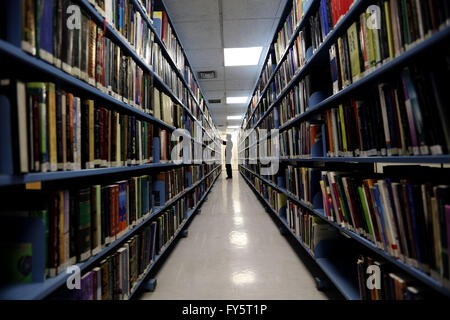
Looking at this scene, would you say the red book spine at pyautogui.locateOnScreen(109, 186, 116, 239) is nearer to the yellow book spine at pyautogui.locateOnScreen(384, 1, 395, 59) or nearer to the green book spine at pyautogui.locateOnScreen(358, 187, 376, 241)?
the green book spine at pyautogui.locateOnScreen(358, 187, 376, 241)

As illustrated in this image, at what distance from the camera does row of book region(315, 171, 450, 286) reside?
25.3 inches

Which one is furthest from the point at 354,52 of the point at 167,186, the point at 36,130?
the point at 167,186

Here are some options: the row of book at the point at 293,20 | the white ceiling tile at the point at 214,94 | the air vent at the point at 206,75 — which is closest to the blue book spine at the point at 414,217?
the row of book at the point at 293,20

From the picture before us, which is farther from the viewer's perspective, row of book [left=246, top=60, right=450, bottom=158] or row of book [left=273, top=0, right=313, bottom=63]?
row of book [left=273, top=0, right=313, bottom=63]

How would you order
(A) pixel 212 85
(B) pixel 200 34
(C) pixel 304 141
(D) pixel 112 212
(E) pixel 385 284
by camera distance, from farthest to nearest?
(A) pixel 212 85 < (B) pixel 200 34 < (C) pixel 304 141 < (D) pixel 112 212 < (E) pixel 385 284

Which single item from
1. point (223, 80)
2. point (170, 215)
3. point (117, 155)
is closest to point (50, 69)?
point (117, 155)

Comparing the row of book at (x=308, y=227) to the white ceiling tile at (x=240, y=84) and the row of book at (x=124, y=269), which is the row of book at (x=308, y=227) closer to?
the row of book at (x=124, y=269)

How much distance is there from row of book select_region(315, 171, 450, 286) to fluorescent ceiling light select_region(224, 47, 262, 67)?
126 inches

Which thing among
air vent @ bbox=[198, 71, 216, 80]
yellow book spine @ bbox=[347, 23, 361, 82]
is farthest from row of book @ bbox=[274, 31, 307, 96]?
air vent @ bbox=[198, 71, 216, 80]

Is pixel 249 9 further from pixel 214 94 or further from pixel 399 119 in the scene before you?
pixel 214 94

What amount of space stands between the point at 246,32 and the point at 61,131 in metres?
3.00

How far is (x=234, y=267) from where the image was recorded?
5.72ft

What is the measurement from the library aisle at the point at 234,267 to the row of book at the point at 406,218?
0.69m
